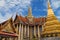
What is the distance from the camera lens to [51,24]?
24.8ft

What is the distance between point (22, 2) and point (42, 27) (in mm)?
1525

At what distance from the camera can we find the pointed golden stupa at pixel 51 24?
723 cm

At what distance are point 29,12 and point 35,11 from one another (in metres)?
0.63

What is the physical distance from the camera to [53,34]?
23.1 ft

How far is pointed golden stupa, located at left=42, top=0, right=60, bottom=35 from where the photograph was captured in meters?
7.23

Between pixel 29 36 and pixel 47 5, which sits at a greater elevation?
pixel 47 5

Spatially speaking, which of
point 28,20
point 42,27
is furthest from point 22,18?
point 42,27

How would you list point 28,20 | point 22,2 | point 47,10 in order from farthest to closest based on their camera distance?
point 28,20, point 47,10, point 22,2

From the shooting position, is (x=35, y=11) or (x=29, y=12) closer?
(x=35, y=11)

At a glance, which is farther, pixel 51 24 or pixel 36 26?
pixel 36 26

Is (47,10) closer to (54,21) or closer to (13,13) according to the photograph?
(54,21)

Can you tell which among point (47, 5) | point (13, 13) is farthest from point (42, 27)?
point (13, 13)

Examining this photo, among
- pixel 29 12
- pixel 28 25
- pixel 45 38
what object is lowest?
pixel 45 38

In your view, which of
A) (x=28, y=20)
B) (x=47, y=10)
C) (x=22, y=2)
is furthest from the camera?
(x=28, y=20)
